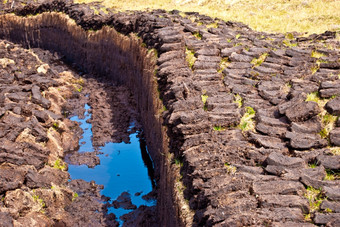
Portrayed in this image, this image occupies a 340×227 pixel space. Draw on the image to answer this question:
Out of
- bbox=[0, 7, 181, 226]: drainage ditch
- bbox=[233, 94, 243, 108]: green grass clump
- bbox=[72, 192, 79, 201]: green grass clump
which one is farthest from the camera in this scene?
bbox=[72, 192, 79, 201]: green grass clump

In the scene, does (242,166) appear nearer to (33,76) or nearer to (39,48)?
(33,76)

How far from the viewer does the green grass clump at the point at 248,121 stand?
26.2 feet

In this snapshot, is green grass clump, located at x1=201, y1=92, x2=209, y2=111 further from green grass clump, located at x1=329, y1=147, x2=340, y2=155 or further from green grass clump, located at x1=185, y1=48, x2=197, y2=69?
green grass clump, located at x1=329, y1=147, x2=340, y2=155

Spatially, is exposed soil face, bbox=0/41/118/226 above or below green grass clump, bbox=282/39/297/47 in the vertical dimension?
below

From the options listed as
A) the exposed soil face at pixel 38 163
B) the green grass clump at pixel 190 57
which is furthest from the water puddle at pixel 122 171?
the green grass clump at pixel 190 57

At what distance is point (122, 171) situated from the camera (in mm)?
12664

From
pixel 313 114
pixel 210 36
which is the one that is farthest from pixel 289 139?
pixel 210 36

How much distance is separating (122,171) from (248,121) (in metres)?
5.63

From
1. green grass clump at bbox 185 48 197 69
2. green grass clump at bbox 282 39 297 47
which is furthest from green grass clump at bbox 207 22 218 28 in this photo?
green grass clump at bbox 185 48 197 69

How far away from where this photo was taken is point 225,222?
550cm

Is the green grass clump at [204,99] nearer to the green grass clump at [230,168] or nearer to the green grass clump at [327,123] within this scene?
the green grass clump at [230,168]

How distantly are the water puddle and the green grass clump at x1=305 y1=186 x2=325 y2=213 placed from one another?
5.50 metres

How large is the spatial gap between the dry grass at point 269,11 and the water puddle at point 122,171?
6.83 m

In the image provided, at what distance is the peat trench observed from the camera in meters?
6.25
